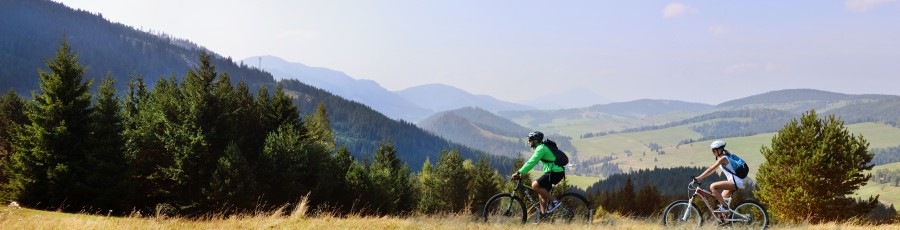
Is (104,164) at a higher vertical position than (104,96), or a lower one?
lower

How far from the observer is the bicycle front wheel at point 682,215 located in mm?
13109

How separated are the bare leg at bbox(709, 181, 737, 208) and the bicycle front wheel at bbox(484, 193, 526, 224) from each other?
479 cm

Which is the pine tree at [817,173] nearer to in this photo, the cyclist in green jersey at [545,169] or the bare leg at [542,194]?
the bare leg at [542,194]

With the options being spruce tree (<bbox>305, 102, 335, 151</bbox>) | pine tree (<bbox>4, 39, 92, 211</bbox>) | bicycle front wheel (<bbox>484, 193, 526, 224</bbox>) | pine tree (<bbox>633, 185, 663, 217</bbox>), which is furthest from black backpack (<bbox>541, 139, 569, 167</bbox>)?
pine tree (<bbox>633, 185, 663, 217</bbox>)

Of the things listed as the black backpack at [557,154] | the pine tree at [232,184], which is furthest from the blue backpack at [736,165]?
the pine tree at [232,184]

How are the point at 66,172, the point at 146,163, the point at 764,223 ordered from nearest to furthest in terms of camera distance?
1. the point at 764,223
2. the point at 66,172
3. the point at 146,163

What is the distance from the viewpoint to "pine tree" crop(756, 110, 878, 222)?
29.2 m

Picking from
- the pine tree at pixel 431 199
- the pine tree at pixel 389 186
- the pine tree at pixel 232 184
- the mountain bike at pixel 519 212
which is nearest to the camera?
the mountain bike at pixel 519 212

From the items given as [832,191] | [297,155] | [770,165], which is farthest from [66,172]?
[832,191]

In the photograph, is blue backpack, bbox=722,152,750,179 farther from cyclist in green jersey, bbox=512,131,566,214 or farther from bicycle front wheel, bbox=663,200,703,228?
cyclist in green jersey, bbox=512,131,566,214

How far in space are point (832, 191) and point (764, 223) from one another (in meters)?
22.1

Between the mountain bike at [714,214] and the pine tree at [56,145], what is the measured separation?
28620 mm

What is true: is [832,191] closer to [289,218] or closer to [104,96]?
[289,218]

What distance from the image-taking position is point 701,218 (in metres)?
13.1
